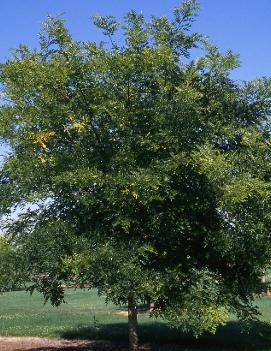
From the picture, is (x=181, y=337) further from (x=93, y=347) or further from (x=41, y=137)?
(x=41, y=137)

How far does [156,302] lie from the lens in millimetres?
13336

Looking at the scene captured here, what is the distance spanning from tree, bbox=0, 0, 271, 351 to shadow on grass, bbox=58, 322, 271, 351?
195 inches

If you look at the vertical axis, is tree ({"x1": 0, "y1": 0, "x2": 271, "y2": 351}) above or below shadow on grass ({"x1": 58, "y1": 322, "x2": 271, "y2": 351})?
above

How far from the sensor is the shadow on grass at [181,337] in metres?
18.4

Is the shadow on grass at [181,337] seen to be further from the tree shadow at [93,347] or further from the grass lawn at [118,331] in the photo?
the tree shadow at [93,347]

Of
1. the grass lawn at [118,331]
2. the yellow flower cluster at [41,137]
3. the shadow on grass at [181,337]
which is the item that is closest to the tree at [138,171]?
the yellow flower cluster at [41,137]

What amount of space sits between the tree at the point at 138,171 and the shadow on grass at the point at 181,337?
4.96 metres

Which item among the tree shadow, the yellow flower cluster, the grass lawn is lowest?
the tree shadow

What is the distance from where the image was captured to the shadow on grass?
18.4 meters

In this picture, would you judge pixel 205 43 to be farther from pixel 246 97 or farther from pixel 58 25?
pixel 58 25

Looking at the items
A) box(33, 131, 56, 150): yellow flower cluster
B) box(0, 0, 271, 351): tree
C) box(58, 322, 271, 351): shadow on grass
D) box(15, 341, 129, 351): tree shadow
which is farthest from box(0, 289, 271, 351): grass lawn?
box(33, 131, 56, 150): yellow flower cluster

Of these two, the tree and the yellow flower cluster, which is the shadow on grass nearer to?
the tree

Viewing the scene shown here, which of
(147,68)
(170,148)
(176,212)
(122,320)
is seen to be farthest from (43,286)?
(122,320)

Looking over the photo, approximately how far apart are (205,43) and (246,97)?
184 centimetres
